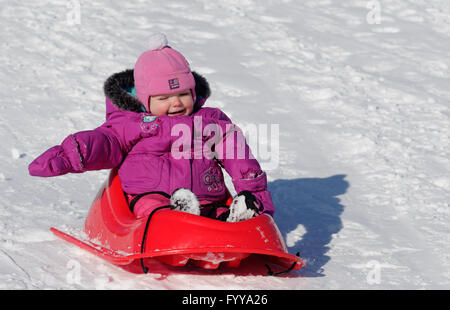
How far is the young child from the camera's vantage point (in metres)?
2.84

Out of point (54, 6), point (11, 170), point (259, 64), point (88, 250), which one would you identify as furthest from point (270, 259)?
point (54, 6)

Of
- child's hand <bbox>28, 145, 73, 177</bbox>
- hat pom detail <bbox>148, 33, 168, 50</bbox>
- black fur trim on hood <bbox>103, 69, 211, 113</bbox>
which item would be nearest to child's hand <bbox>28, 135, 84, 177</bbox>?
child's hand <bbox>28, 145, 73, 177</bbox>

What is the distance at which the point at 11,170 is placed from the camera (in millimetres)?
3820

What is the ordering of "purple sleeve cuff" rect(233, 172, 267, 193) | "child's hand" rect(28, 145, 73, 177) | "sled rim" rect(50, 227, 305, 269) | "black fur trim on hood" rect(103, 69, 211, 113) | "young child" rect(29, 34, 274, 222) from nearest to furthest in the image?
"sled rim" rect(50, 227, 305, 269)
"child's hand" rect(28, 145, 73, 177)
"young child" rect(29, 34, 274, 222)
"purple sleeve cuff" rect(233, 172, 267, 193)
"black fur trim on hood" rect(103, 69, 211, 113)

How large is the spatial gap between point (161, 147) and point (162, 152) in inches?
1.3

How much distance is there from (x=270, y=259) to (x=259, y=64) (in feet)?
12.1

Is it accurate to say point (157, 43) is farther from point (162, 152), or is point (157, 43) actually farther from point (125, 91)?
point (162, 152)

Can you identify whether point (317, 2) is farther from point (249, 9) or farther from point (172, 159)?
point (172, 159)

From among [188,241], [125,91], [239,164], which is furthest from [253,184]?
[125,91]

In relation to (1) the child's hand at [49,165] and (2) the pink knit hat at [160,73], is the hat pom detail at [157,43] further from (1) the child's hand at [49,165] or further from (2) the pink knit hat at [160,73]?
(1) the child's hand at [49,165]

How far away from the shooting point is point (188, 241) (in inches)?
98.0

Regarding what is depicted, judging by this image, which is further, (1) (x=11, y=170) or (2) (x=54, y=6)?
(2) (x=54, y=6)

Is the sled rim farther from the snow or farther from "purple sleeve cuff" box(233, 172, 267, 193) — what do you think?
"purple sleeve cuff" box(233, 172, 267, 193)

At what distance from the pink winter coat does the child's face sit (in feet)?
0.18
